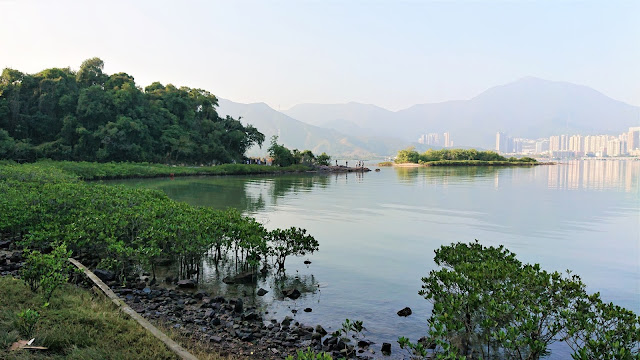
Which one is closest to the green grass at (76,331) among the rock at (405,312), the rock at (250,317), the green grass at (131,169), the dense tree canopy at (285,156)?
the rock at (250,317)

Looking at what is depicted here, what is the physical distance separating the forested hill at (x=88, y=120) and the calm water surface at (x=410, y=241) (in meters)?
27.4

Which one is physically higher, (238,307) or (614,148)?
(614,148)

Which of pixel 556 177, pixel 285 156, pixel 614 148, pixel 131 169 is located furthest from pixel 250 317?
pixel 614 148

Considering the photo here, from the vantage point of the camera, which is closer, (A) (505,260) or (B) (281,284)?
(A) (505,260)

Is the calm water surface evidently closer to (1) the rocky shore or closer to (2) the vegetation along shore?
(1) the rocky shore

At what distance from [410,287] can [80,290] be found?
20.6 ft

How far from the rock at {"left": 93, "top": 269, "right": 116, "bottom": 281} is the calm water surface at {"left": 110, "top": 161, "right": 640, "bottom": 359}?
1925 millimetres

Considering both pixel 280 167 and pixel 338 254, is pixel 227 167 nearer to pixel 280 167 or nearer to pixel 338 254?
pixel 280 167

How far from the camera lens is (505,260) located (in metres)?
7.15

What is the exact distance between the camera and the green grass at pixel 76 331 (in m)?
4.49

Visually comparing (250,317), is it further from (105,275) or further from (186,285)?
(105,275)

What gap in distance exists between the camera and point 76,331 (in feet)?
16.1

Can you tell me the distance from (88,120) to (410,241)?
47.0 meters

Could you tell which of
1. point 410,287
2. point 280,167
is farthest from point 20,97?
point 410,287
